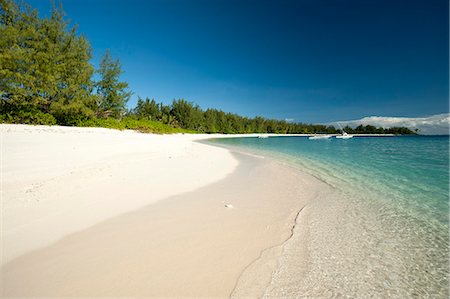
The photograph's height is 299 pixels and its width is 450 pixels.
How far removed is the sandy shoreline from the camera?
2.52 metres

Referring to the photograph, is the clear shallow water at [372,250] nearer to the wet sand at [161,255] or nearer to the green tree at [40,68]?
the wet sand at [161,255]

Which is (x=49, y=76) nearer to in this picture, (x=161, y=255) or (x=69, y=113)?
(x=69, y=113)

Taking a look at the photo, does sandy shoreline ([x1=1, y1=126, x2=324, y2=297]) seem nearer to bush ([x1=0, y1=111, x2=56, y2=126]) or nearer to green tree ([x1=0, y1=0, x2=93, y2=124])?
bush ([x1=0, y1=111, x2=56, y2=126])

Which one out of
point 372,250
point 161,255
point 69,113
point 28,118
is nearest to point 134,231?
point 161,255

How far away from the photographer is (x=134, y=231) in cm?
377

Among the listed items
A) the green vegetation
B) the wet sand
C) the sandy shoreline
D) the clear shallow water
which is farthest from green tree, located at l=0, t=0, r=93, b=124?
the clear shallow water

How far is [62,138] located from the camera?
433 inches

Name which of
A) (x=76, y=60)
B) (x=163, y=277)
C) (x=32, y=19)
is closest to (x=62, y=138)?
(x=163, y=277)

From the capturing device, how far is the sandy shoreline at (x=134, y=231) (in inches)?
99.3

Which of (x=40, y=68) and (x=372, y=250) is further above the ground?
(x=40, y=68)

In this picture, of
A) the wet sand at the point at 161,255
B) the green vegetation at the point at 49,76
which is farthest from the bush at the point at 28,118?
the wet sand at the point at 161,255

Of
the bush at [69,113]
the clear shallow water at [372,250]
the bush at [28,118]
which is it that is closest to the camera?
the clear shallow water at [372,250]

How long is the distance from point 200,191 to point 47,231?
3756 millimetres

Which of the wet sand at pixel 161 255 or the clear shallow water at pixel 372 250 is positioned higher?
→ the wet sand at pixel 161 255
